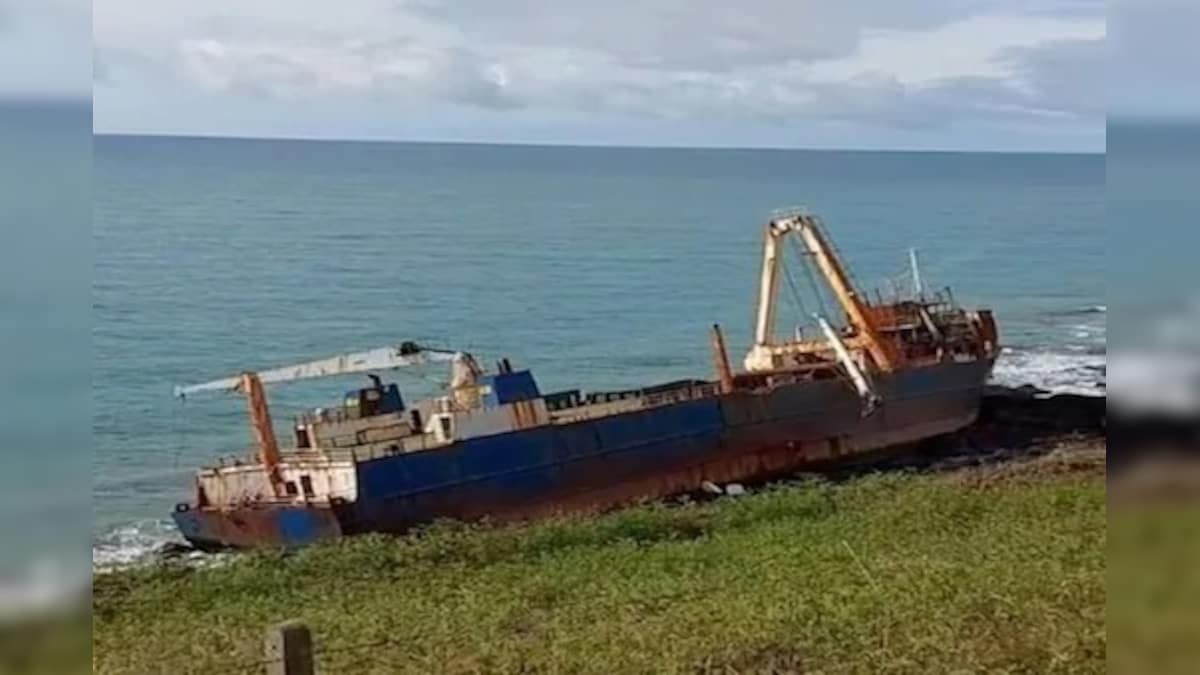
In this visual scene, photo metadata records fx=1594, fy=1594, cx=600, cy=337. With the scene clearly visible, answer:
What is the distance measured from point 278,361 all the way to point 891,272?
1367 millimetres

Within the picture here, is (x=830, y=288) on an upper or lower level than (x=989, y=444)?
upper

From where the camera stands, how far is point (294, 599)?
3488 mm

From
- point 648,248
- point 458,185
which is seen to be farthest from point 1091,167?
point 458,185

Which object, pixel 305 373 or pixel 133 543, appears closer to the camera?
pixel 133 543

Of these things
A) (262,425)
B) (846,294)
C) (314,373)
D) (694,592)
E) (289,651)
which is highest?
(846,294)

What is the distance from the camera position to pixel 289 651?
259 centimetres

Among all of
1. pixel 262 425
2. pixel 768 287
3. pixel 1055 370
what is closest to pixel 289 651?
pixel 262 425

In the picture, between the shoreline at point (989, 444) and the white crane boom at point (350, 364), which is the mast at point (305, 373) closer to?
the white crane boom at point (350, 364)

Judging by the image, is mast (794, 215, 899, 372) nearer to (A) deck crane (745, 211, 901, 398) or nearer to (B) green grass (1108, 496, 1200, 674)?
(A) deck crane (745, 211, 901, 398)

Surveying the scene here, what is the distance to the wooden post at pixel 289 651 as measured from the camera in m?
2.58

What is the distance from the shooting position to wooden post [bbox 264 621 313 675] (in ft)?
8.48

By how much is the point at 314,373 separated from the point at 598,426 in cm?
66

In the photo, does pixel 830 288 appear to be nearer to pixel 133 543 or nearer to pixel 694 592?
pixel 694 592

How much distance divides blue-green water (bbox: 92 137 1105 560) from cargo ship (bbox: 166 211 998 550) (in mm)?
50
